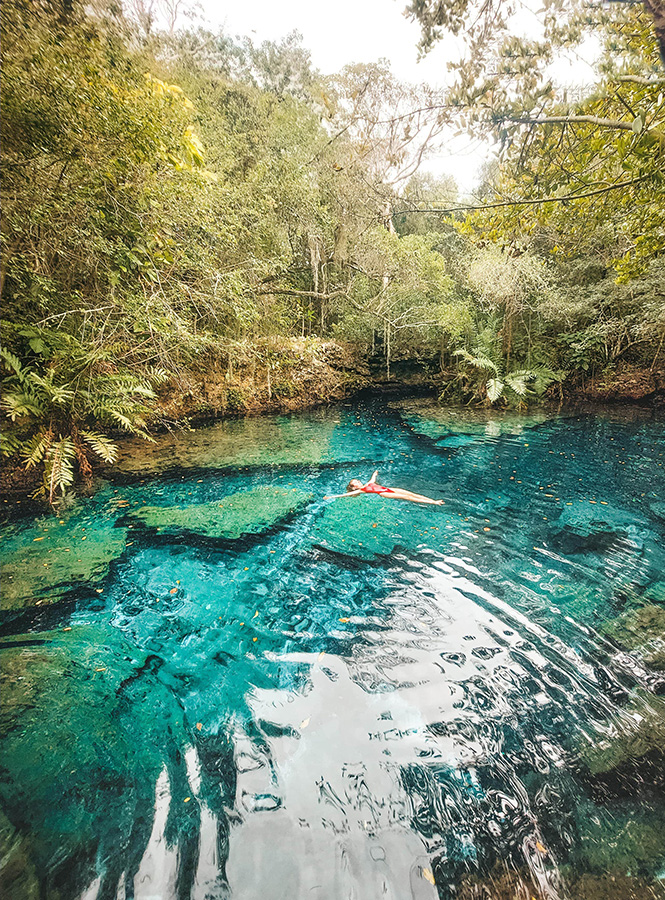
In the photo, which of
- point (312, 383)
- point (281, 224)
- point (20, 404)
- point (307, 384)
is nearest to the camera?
point (20, 404)

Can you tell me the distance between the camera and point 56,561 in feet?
14.8

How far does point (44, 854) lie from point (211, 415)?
1120 cm

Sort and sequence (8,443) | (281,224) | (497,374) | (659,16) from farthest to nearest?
(497,374)
(281,224)
(8,443)
(659,16)

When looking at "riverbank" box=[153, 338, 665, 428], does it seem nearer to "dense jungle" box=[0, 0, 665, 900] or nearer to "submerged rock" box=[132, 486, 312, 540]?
"dense jungle" box=[0, 0, 665, 900]

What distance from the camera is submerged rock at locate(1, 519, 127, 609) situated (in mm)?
3953

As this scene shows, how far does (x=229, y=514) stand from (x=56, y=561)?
7.51ft

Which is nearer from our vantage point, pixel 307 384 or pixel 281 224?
pixel 281 224

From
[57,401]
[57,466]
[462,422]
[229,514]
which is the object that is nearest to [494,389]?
[462,422]

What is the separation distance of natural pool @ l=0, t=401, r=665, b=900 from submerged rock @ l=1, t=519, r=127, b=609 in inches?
1.6

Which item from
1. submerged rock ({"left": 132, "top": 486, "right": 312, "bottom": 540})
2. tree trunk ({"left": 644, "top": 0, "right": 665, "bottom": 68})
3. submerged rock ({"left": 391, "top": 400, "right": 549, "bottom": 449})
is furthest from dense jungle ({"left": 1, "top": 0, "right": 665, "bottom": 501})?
submerged rock ({"left": 132, "top": 486, "right": 312, "bottom": 540})

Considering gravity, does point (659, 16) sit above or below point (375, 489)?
above

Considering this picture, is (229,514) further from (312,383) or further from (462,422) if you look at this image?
(312,383)

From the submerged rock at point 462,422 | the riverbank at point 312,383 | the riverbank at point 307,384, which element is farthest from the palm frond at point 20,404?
the submerged rock at point 462,422

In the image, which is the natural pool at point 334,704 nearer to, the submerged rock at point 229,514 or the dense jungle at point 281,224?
the submerged rock at point 229,514
